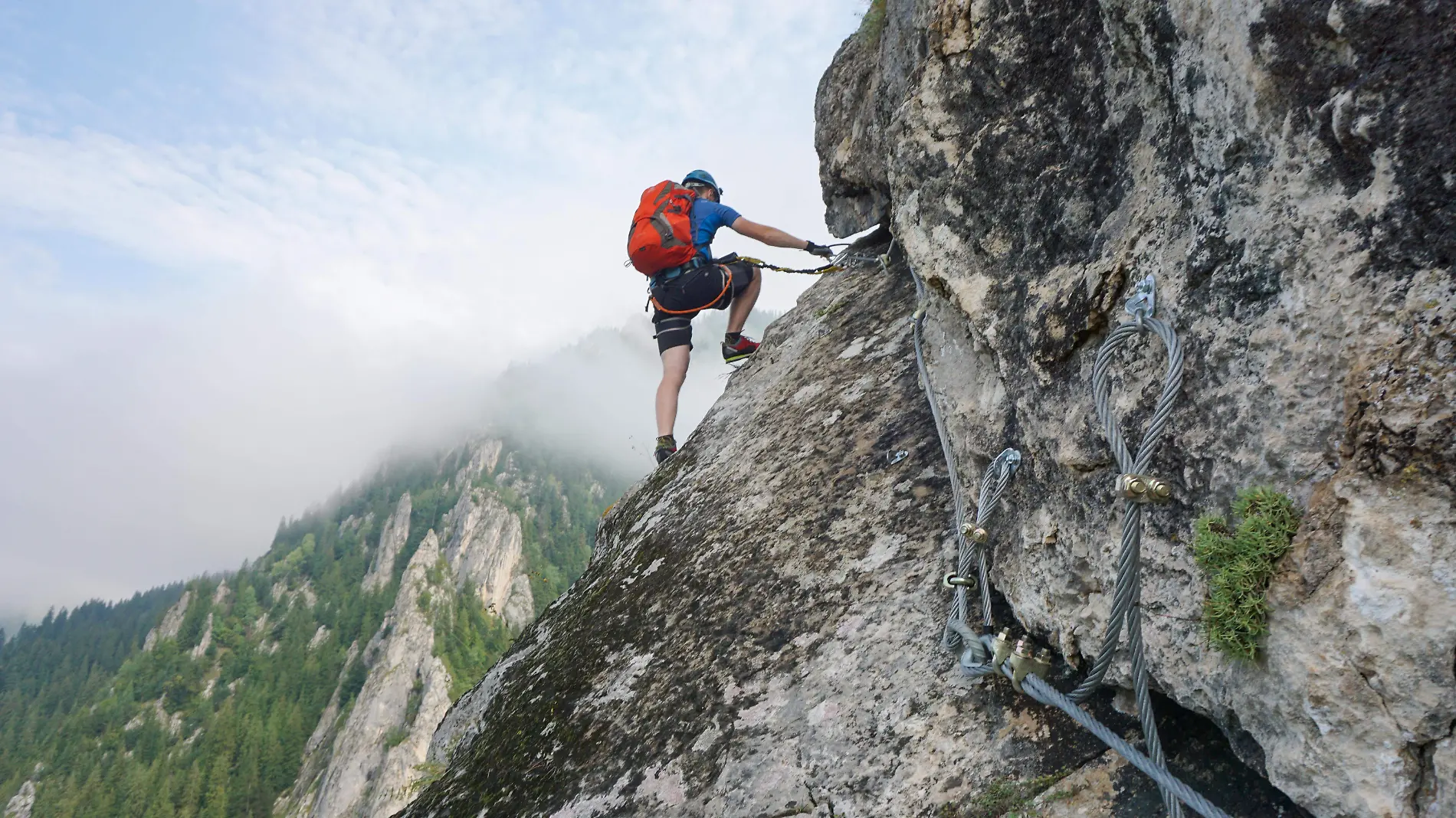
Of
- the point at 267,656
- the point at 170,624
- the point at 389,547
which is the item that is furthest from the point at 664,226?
the point at 170,624

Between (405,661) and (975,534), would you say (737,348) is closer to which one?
(975,534)

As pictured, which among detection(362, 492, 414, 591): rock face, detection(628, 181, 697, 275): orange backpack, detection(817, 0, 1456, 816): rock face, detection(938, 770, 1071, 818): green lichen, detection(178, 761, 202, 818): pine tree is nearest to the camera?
detection(817, 0, 1456, 816): rock face

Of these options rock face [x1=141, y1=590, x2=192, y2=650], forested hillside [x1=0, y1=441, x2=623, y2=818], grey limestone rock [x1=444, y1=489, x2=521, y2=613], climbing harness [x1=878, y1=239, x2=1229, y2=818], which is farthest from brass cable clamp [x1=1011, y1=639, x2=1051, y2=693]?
rock face [x1=141, y1=590, x2=192, y2=650]

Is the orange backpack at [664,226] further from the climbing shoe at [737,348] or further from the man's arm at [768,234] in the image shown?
the climbing shoe at [737,348]

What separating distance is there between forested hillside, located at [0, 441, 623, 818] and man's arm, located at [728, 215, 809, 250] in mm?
74189

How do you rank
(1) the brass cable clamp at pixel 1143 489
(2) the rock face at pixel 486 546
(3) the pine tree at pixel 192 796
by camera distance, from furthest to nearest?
1. (2) the rock face at pixel 486 546
2. (3) the pine tree at pixel 192 796
3. (1) the brass cable clamp at pixel 1143 489

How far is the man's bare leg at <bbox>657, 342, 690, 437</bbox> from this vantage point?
831cm

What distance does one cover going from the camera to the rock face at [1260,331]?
1.78 metres

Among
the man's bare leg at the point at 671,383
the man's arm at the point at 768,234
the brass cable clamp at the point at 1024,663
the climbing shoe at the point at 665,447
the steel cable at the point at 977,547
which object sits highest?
the man's arm at the point at 768,234

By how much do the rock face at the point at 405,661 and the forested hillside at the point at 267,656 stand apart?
2.11 ft

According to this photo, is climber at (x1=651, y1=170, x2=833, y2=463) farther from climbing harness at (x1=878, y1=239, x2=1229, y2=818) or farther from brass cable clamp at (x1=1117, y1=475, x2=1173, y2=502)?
brass cable clamp at (x1=1117, y1=475, x2=1173, y2=502)

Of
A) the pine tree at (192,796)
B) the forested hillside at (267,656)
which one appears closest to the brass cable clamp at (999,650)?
the forested hillside at (267,656)

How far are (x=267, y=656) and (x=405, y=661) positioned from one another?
54.2 metres

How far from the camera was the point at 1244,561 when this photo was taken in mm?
2113
